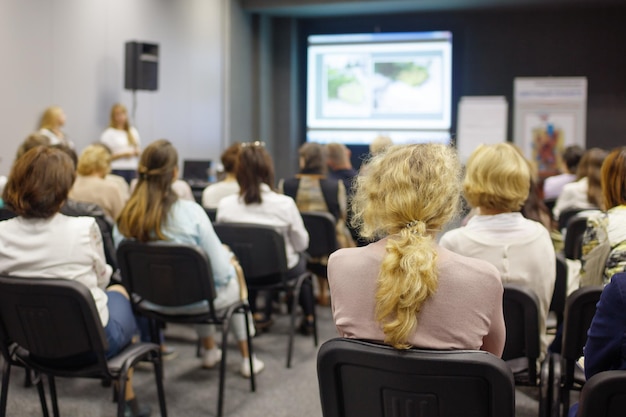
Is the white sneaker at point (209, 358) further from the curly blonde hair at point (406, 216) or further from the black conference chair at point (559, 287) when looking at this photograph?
the curly blonde hair at point (406, 216)

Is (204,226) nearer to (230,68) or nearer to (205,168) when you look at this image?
(205,168)

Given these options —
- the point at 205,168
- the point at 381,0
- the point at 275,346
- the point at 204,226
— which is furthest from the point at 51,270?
the point at 381,0

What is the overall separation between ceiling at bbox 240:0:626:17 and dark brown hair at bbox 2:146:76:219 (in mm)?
7184

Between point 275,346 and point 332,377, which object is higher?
point 332,377

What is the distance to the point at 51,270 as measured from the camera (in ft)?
→ 7.88

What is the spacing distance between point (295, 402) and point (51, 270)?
144 centimetres

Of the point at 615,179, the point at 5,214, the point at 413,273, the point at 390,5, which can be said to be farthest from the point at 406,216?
the point at 390,5

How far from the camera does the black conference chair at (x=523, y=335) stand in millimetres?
2262

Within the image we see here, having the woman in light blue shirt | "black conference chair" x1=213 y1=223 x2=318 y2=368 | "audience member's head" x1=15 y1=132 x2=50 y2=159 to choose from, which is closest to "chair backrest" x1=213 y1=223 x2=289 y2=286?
"black conference chair" x1=213 y1=223 x2=318 y2=368

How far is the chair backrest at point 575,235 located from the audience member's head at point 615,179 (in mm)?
1121

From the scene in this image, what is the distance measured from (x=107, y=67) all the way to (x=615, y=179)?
613cm

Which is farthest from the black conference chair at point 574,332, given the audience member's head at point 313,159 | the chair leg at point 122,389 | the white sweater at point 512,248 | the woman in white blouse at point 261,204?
the audience member's head at point 313,159

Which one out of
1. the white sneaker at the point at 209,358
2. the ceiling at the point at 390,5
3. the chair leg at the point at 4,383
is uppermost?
the ceiling at the point at 390,5

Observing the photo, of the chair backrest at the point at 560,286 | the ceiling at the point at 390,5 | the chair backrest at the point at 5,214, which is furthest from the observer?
the ceiling at the point at 390,5
